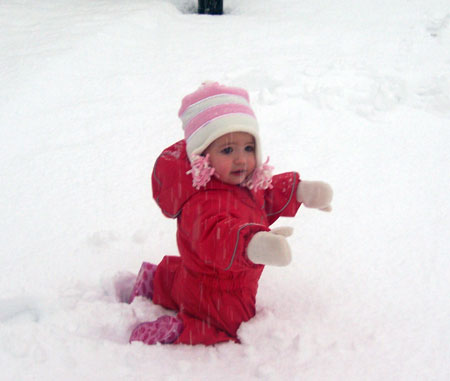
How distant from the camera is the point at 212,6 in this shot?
5395 millimetres

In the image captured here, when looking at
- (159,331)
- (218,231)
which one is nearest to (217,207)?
(218,231)

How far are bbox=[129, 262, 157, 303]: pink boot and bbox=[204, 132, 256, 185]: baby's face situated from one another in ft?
1.91

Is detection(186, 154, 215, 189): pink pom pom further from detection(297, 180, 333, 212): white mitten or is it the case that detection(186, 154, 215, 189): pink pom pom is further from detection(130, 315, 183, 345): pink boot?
detection(130, 315, 183, 345): pink boot

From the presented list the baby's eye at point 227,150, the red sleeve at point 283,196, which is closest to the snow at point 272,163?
the red sleeve at point 283,196

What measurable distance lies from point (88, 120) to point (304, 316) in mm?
2133

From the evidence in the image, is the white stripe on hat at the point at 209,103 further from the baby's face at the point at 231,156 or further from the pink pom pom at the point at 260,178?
the pink pom pom at the point at 260,178

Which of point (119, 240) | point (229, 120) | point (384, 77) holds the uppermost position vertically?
point (229, 120)

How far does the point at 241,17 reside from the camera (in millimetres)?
5152

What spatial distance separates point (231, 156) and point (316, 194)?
0.36 metres

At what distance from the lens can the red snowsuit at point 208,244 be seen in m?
1.23

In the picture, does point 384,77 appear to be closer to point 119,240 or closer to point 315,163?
point 315,163

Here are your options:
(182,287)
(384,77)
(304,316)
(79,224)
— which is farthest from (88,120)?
(384,77)

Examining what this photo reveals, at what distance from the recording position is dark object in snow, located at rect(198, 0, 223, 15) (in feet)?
17.6

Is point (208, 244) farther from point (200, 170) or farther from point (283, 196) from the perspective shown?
point (283, 196)
